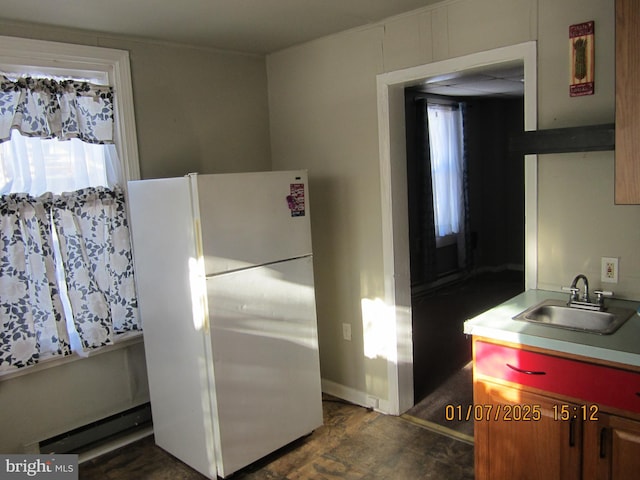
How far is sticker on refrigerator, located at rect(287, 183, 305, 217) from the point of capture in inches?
108

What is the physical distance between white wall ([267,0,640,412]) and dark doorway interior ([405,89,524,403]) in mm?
1624

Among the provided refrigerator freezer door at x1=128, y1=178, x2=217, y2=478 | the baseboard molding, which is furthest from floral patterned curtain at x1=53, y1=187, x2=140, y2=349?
the baseboard molding

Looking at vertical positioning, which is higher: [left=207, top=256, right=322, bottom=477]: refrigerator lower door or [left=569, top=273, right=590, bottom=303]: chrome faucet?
[left=569, top=273, right=590, bottom=303]: chrome faucet

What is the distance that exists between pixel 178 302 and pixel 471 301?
375 cm

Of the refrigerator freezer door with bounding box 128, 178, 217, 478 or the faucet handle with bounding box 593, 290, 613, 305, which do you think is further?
the refrigerator freezer door with bounding box 128, 178, 217, 478

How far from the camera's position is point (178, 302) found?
2572 millimetres

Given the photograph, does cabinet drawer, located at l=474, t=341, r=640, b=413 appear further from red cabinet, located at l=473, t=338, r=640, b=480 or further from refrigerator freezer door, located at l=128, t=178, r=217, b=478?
refrigerator freezer door, located at l=128, t=178, r=217, b=478

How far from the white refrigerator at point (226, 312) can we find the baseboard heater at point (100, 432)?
0.61ft

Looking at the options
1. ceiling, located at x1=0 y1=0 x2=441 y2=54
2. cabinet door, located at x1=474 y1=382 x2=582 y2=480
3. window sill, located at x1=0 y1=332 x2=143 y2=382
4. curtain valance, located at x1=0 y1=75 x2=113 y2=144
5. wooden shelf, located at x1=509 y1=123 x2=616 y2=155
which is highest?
ceiling, located at x1=0 y1=0 x2=441 y2=54

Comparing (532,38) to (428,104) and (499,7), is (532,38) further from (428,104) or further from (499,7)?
(428,104)

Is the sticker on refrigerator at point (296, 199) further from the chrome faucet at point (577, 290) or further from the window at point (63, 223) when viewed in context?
the chrome faucet at point (577, 290)

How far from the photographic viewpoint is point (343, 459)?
8.88 ft

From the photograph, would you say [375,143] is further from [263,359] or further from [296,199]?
[263,359]

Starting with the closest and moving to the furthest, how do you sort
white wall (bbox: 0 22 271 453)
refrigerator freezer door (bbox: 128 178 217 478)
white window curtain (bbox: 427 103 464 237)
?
refrigerator freezer door (bbox: 128 178 217 478), white wall (bbox: 0 22 271 453), white window curtain (bbox: 427 103 464 237)
